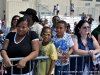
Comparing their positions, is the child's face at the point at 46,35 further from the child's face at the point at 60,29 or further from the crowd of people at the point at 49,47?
the child's face at the point at 60,29

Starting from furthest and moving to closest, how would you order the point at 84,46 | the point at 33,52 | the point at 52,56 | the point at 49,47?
1. the point at 84,46
2. the point at 49,47
3. the point at 52,56
4. the point at 33,52

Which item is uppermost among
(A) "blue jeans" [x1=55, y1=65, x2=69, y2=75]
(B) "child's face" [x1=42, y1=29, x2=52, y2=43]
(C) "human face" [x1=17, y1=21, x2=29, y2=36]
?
(C) "human face" [x1=17, y1=21, x2=29, y2=36]

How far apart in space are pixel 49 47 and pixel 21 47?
27.7 inches

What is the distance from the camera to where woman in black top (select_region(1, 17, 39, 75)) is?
395cm

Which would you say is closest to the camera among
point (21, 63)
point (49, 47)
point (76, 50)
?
point (21, 63)

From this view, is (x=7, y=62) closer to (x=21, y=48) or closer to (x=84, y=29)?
(x=21, y=48)

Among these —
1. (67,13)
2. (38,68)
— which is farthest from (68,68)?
(67,13)

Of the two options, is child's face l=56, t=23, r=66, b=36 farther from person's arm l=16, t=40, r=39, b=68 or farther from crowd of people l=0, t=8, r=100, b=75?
person's arm l=16, t=40, r=39, b=68

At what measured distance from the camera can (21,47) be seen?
13.0 ft

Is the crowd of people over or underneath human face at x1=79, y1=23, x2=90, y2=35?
underneath

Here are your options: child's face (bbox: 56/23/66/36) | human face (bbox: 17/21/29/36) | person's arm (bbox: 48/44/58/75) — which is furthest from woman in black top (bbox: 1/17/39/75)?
child's face (bbox: 56/23/66/36)

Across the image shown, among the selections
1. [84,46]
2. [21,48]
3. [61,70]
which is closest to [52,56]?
[61,70]

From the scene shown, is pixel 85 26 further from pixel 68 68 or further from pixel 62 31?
pixel 68 68

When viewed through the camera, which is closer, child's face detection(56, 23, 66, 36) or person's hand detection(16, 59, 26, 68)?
person's hand detection(16, 59, 26, 68)
